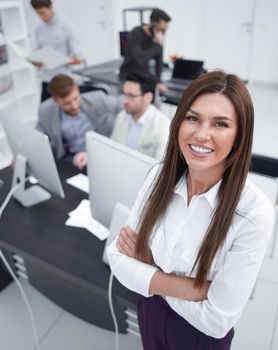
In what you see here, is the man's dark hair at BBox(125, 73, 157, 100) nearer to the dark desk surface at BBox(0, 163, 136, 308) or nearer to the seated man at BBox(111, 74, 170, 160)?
the seated man at BBox(111, 74, 170, 160)

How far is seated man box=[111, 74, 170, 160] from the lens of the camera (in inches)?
87.8

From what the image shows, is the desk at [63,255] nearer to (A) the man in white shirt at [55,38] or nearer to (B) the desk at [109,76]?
(B) the desk at [109,76]

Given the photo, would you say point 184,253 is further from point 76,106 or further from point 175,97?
point 175,97

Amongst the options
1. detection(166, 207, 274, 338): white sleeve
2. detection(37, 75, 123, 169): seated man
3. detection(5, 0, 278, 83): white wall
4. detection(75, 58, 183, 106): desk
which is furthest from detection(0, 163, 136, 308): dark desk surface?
detection(5, 0, 278, 83): white wall

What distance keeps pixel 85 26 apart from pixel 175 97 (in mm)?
3929

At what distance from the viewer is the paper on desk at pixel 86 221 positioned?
162 cm

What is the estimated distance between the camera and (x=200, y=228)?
995mm

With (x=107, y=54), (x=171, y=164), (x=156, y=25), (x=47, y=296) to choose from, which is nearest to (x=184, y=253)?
(x=171, y=164)

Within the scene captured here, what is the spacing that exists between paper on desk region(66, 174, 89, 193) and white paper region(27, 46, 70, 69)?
193 cm

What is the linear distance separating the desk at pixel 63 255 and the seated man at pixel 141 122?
0.49m

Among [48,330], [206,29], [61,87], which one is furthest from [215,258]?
[206,29]

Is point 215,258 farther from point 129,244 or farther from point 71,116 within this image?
point 71,116

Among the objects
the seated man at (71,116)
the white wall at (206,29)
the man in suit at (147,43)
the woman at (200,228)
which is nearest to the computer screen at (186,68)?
the man in suit at (147,43)

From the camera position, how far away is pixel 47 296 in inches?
82.8
